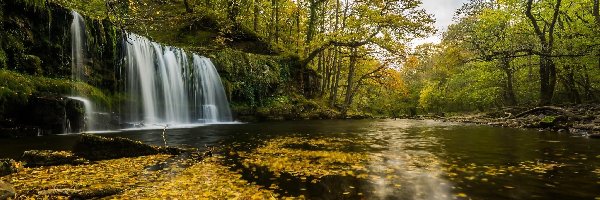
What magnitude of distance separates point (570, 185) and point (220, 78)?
78.0ft

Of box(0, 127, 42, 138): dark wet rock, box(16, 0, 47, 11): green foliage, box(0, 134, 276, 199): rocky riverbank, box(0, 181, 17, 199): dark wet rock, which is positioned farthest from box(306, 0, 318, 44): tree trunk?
box(0, 181, 17, 199): dark wet rock

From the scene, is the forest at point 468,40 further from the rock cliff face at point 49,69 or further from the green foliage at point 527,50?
the rock cliff face at point 49,69

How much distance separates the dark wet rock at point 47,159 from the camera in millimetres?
7761

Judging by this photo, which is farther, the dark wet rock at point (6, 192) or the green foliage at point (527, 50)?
the green foliage at point (527, 50)

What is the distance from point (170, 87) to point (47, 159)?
50.2 ft

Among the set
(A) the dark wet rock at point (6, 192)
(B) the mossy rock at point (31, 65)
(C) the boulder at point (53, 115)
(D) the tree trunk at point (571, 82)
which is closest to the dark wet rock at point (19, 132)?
(C) the boulder at point (53, 115)

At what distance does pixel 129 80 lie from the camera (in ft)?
66.3

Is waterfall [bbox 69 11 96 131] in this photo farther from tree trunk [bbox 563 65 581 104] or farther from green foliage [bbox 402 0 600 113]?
tree trunk [bbox 563 65 581 104]

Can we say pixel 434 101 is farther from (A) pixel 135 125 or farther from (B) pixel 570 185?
(B) pixel 570 185

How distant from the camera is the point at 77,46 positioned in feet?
57.1

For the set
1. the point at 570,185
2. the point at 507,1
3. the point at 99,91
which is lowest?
the point at 570,185

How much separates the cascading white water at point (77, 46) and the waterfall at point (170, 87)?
2236mm

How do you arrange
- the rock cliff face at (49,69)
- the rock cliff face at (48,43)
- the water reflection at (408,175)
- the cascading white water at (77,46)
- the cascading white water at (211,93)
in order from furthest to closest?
the cascading white water at (211,93), the cascading white water at (77,46), the rock cliff face at (48,43), the rock cliff face at (49,69), the water reflection at (408,175)

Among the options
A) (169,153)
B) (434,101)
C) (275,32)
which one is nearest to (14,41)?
(169,153)
